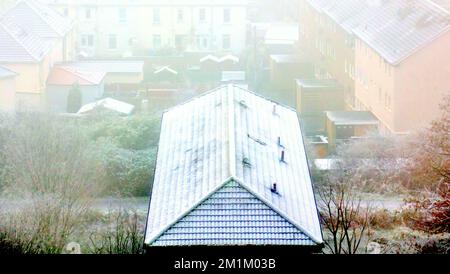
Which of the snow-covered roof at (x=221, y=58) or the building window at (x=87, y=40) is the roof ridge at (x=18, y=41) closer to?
the building window at (x=87, y=40)

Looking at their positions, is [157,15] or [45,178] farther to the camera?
[157,15]

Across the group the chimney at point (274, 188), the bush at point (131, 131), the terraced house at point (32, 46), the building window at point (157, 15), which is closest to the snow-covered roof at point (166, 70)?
the building window at point (157, 15)

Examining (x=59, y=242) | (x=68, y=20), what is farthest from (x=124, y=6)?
(x=59, y=242)

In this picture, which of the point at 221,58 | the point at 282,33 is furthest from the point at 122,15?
the point at 282,33

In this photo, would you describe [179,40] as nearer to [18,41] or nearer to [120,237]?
[18,41]

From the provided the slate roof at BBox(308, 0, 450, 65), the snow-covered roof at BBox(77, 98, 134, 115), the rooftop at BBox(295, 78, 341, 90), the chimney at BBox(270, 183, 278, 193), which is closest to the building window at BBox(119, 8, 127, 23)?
the snow-covered roof at BBox(77, 98, 134, 115)

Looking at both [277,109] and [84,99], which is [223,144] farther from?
[84,99]

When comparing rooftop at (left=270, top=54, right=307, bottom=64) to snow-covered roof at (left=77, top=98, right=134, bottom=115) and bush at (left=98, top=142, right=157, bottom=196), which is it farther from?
bush at (left=98, top=142, right=157, bottom=196)
